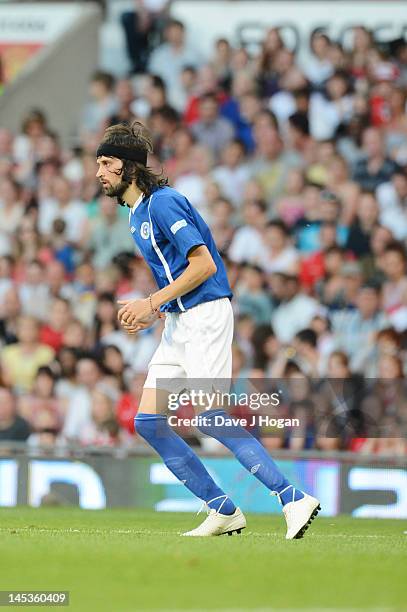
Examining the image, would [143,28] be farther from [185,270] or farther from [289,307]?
[185,270]

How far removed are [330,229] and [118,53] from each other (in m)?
6.47

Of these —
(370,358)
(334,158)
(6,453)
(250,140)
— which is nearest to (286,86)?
(250,140)

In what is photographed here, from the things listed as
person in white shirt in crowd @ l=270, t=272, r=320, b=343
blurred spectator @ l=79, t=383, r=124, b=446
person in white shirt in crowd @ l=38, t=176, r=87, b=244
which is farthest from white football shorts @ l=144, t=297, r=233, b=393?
person in white shirt in crowd @ l=38, t=176, r=87, b=244

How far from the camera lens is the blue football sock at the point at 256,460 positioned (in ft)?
28.6

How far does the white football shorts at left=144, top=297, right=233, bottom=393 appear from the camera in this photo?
352 inches

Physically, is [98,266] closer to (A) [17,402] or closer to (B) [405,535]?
(A) [17,402]

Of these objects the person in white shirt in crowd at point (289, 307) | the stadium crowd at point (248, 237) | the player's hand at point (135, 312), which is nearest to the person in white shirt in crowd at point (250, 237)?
the stadium crowd at point (248, 237)

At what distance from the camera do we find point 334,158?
A: 16.5 meters

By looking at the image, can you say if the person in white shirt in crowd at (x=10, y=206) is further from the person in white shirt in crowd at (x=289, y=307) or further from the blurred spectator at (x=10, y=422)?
the person in white shirt in crowd at (x=289, y=307)

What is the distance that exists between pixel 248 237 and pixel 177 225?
7843mm

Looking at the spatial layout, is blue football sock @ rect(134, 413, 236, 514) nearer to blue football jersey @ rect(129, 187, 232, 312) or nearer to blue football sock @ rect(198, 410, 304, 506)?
blue football sock @ rect(198, 410, 304, 506)

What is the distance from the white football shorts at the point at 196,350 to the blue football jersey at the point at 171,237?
0.07 metres

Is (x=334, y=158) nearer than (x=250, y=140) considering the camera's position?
Yes

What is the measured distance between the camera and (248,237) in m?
16.6
